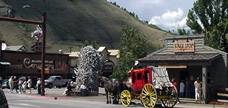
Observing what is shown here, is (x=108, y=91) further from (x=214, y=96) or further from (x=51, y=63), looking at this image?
(x=51, y=63)

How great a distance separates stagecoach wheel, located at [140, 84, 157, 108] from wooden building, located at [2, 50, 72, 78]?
117ft

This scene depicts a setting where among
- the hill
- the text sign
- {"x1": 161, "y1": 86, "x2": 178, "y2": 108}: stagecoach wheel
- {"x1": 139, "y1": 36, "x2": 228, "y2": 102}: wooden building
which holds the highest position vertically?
the hill

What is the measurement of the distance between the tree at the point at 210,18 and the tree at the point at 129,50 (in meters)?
7.85

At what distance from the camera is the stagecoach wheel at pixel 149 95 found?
66.2ft

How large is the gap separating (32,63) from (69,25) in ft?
332

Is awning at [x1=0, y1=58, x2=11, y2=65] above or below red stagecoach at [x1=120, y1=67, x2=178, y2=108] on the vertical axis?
above

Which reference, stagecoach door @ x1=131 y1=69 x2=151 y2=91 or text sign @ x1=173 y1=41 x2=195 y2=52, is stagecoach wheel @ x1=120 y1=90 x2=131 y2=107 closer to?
stagecoach door @ x1=131 y1=69 x2=151 y2=91

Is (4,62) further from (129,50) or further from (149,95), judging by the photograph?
(149,95)

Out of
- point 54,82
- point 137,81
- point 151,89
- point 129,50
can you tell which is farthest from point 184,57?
point 54,82

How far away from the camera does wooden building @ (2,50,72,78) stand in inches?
2099

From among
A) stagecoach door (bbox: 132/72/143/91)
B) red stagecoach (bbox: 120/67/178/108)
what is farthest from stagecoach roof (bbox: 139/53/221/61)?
stagecoach door (bbox: 132/72/143/91)

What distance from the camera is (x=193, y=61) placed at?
1032 inches

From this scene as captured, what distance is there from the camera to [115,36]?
15938cm

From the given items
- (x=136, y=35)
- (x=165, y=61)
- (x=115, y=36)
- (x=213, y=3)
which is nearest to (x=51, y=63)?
(x=136, y=35)
